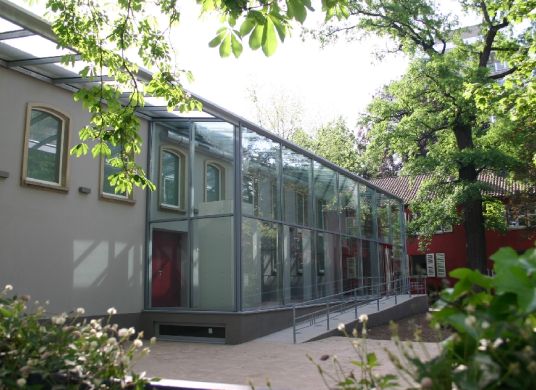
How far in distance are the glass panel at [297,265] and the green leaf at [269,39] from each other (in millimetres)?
10555

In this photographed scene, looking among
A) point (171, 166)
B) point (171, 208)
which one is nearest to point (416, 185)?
point (171, 166)

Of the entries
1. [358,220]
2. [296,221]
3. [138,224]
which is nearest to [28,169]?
[138,224]

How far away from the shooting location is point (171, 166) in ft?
44.7

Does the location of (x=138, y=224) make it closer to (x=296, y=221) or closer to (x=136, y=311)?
(x=136, y=311)

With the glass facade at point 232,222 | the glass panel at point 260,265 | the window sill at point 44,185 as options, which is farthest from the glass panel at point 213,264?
the window sill at point 44,185

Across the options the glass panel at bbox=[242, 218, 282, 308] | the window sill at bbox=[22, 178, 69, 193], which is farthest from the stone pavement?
the window sill at bbox=[22, 178, 69, 193]

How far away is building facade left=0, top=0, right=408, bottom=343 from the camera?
9828 mm

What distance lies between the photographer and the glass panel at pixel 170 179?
13391 millimetres

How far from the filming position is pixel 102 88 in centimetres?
586

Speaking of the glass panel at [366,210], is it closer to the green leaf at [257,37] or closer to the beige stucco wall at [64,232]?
the beige stucco wall at [64,232]

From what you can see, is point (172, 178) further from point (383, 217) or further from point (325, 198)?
point (383, 217)

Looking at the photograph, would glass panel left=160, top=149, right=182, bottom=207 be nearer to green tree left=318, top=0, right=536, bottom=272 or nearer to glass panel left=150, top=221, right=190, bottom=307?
glass panel left=150, top=221, right=190, bottom=307

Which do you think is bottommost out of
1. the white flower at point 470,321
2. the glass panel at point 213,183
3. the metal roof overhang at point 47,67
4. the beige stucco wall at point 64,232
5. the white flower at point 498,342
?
the white flower at point 498,342

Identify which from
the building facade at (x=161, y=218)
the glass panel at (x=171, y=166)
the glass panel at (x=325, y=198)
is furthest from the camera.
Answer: the glass panel at (x=325, y=198)
